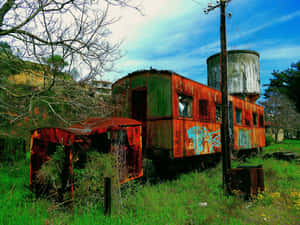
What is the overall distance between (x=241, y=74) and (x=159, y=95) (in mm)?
13647

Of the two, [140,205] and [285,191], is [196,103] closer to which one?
[285,191]

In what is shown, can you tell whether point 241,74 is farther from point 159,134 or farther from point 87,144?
point 87,144

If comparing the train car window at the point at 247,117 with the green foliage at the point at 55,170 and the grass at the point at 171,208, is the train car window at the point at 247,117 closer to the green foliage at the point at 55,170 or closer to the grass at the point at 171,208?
the grass at the point at 171,208

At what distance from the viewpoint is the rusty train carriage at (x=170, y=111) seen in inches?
316

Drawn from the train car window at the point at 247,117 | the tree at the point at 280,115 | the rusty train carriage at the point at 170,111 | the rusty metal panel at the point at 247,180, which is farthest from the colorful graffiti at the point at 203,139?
the tree at the point at 280,115

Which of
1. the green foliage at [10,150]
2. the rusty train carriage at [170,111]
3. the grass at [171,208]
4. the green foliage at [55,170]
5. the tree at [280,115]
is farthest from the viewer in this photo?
the tree at [280,115]

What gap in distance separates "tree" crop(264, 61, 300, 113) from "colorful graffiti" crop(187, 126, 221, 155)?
33847 millimetres

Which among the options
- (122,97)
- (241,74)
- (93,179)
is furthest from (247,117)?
(93,179)

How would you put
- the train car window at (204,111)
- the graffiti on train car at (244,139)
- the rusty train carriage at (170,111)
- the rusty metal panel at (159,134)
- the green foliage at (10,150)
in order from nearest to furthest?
the rusty metal panel at (159,134), the rusty train carriage at (170,111), the train car window at (204,111), the green foliage at (10,150), the graffiti on train car at (244,139)

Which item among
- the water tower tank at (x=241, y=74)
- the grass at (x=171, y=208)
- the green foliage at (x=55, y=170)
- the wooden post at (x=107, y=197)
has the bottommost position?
the grass at (x=171, y=208)

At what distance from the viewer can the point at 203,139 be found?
9.65 m

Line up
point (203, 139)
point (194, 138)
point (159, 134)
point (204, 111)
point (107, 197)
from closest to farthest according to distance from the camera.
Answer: point (107, 197) < point (159, 134) < point (194, 138) < point (203, 139) < point (204, 111)

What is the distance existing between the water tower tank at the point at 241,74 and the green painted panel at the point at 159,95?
491 inches

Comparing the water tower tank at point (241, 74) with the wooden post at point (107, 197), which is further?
the water tower tank at point (241, 74)
